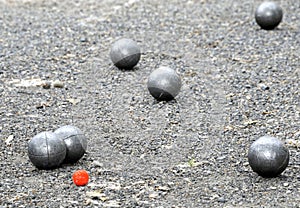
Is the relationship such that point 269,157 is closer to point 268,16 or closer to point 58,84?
point 58,84

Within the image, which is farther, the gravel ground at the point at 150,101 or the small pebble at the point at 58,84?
the small pebble at the point at 58,84

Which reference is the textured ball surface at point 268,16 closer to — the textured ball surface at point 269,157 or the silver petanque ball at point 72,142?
the textured ball surface at point 269,157

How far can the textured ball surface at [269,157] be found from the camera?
19.9ft

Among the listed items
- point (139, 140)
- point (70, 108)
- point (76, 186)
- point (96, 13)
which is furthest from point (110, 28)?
point (76, 186)

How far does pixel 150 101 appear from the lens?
824 centimetres

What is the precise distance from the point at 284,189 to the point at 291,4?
7.24 meters

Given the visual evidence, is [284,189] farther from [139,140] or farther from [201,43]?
[201,43]

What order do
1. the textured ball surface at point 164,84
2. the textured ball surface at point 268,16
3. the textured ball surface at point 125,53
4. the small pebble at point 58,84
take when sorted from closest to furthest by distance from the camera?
the textured ball surface at point 164,84 → the small pebble at point 58,84 → the textured ball surface at point 125,53 → the textured ball surface at point 268,16

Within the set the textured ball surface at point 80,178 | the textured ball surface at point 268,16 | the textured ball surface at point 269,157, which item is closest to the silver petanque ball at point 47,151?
the textured ball surface at point 80,178

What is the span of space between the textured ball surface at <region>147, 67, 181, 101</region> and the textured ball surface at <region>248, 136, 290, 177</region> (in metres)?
2.06

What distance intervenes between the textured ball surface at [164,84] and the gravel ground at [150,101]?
131mm

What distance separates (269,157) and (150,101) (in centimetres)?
245

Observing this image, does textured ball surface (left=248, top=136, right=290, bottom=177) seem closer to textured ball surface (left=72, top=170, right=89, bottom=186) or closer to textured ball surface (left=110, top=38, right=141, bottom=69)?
textured ball surface (left=72, top=170, right=89, bottom=186)

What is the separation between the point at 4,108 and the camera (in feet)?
26.2
